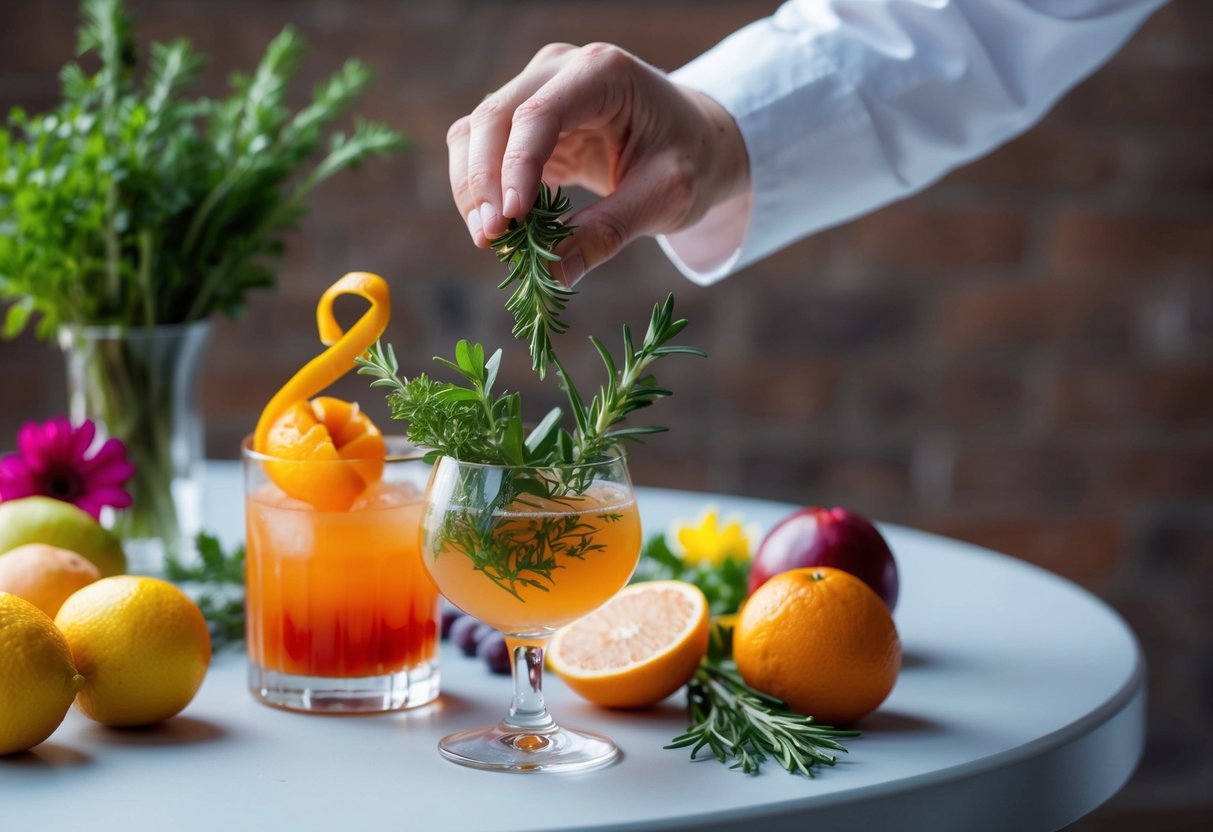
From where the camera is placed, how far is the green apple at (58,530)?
976mm

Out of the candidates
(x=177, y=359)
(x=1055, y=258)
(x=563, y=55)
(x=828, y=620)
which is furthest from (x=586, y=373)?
(x=828, y=620)

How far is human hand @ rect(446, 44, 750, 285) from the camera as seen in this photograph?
0.83 metres

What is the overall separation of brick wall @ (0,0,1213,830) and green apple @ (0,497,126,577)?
1.12m

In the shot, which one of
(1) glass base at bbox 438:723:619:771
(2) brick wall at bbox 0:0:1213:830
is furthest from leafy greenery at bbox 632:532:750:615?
(2) brick wall at bbox 0:0:1213:830

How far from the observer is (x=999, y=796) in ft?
2.53

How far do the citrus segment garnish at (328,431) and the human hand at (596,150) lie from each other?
0.09 meters

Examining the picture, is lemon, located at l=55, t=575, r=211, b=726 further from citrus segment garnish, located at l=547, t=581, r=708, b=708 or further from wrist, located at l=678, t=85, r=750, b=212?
wrist, located at l=678, t=85, r=750, b=212

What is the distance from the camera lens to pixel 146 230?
1.14 m

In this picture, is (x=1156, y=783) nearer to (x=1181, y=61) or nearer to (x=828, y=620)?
(x=1181, y=61)

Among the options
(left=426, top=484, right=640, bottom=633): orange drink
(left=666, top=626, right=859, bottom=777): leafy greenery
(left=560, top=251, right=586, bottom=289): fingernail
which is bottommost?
(left=666, top=626, right=859, bottom=777): leafy greenery

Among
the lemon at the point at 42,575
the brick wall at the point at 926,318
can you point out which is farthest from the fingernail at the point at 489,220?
the brick wall at the point at 926,318

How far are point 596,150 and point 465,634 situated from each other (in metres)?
0.36

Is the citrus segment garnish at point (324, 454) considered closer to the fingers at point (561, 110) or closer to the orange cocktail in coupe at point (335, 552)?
the orange cocktail in coupe at point (335, 552)

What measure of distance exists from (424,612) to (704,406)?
1.33 metres
